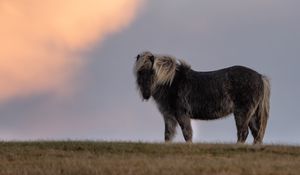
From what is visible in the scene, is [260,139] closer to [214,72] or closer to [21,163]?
[214,72]

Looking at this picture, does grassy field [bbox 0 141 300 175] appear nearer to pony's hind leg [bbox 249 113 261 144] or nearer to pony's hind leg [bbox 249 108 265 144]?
pony's hind leg [bbox 249 108 265 144]

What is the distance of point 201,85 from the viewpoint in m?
22.8

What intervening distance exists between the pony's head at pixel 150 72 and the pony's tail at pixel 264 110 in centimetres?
273

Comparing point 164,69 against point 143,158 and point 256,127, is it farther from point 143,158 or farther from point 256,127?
point 143,158

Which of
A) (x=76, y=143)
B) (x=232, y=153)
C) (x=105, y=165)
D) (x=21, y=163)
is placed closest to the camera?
(x=105, y=165)

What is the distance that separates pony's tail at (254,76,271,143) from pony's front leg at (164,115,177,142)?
2550mm

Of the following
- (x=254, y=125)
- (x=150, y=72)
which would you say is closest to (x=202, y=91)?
(x=150, y=72)

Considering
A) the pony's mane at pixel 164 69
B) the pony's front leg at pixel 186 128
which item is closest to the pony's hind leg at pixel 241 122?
the pony's front leg at pixel 186 128

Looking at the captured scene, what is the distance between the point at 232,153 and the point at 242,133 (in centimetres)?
380

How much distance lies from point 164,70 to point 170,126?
5.39 feet

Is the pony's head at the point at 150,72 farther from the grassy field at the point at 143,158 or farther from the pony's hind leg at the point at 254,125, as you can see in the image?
the grassy field at the point at 143,158

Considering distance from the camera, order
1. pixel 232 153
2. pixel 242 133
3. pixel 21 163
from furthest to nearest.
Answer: pixel 242 133 < pixel 232 153 < pixel 21 163

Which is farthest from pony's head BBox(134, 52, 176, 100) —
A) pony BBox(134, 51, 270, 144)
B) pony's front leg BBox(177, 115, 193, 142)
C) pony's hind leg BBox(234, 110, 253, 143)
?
pony's hind leg BBox(234, 110, 253, 143)

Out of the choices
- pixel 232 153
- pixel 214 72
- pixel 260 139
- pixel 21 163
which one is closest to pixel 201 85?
pixel 214 72
